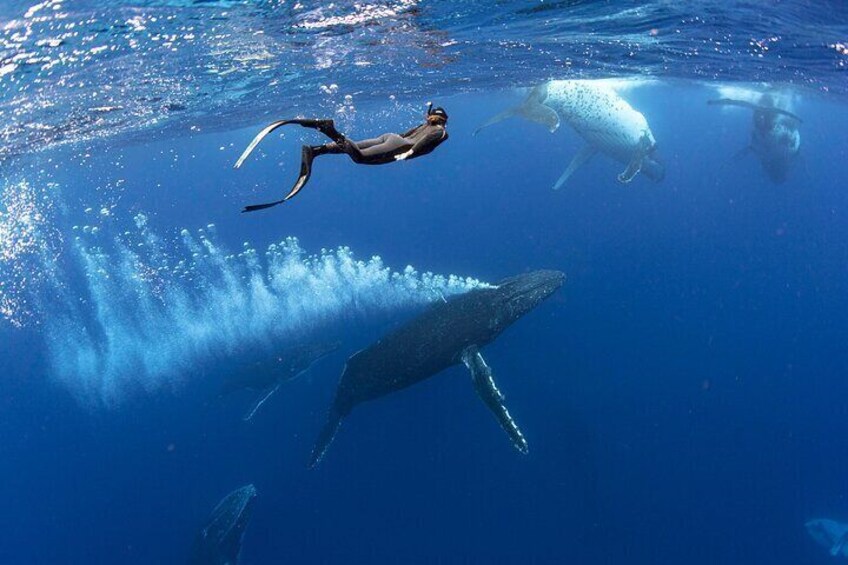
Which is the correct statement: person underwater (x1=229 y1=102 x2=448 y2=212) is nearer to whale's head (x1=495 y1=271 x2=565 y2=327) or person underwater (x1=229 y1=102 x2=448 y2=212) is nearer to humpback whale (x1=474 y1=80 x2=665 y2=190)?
whale's head (x1=495 y1=271 x2=565 y2=327)

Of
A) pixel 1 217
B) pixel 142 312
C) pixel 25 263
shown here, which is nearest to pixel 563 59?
pixel 142 312

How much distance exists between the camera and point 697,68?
74.7 ft

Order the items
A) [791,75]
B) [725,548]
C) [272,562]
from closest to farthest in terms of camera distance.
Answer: [272,562] < [725,548] < [791,75]

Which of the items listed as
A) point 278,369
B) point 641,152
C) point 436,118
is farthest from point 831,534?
point 436,118

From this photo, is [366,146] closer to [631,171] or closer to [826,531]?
[631,171]

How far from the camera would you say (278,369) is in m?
18.6

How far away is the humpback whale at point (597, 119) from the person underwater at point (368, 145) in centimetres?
1685

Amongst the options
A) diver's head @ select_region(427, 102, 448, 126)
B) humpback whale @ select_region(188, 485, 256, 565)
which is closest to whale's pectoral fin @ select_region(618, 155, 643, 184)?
humpback whale @ select_region(188, 485, 256, 565)

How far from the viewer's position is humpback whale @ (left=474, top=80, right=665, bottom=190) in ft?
69.4

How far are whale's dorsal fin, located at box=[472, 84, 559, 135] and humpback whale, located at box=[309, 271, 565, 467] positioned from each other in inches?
360

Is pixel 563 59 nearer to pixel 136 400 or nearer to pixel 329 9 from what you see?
pixel 329 9

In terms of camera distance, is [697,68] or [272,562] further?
[697,68]

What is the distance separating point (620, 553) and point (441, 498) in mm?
6342

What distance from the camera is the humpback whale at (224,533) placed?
1498 centimetres
